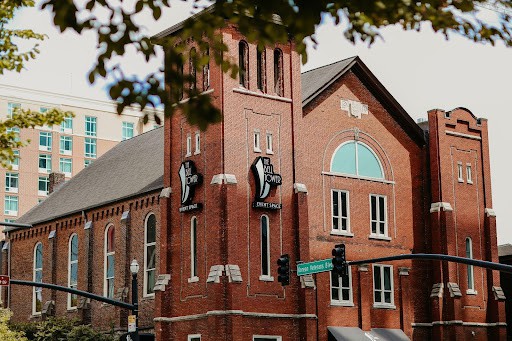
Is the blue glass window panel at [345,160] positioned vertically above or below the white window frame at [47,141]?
below

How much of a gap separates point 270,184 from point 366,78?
9621 mm

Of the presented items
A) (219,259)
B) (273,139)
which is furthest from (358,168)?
(219,259)

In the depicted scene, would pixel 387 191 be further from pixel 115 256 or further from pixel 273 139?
pixel 115 256

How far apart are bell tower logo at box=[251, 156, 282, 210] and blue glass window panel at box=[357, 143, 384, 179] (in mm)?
6702

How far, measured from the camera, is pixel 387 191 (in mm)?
50250

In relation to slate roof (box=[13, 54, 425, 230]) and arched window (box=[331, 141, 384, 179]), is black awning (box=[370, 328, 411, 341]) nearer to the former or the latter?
arched window (box=[331, 141, 384, 179])

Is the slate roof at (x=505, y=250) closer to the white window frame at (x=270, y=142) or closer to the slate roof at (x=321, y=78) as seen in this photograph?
the slate roof at (x=321, y=78)

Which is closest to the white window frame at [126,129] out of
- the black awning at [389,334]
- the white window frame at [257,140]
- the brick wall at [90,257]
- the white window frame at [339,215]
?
the brick wall at [90,257]

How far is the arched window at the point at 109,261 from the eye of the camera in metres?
52.6

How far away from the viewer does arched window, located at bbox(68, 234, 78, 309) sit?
5591 cm

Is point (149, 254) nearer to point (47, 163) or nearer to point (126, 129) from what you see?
point (47, 163)

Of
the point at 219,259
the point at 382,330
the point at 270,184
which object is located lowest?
the point at 382,330

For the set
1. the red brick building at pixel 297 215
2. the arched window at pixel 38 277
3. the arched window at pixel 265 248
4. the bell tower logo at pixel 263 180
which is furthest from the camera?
the arched window at pixel 38 277

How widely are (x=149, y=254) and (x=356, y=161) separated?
1118cm
